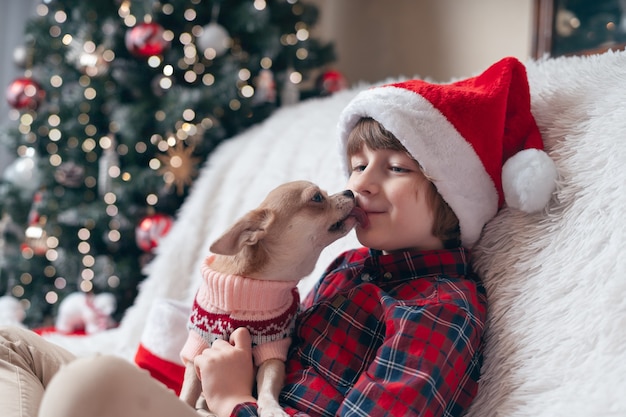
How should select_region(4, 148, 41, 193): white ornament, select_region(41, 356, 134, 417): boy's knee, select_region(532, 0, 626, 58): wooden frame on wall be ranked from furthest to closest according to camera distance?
select_region(4, 148, 41, 193): white ornament
select_region(532, 0, 626, 58): wooden frame on wall
select_region(41, 356, 134, 417): boy's knee

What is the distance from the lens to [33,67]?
99.0 inches

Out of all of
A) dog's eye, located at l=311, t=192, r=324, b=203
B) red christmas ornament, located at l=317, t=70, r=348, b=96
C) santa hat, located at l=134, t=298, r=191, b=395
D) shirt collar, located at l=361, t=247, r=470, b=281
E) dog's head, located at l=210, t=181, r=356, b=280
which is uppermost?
red christmas ornament, located at l=317, t=70, r=348, b=96

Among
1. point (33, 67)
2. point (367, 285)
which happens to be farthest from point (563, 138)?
point (33, 67)

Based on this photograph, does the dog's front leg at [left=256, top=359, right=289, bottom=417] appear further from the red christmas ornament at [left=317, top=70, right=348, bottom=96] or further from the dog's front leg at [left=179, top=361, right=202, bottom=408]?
the red christmas ornament at [left=317, top=70, right=348, bottom=96]

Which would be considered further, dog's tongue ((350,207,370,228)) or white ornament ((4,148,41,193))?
white ornament ((4,148,41,193))

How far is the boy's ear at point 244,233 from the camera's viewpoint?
1.02 meters

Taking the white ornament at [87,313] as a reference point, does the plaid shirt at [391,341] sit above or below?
above

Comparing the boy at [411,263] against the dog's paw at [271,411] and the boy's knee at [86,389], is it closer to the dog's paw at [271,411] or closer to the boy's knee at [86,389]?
the dog's paw at [271,411]

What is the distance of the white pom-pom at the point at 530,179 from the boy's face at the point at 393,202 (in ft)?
0.50

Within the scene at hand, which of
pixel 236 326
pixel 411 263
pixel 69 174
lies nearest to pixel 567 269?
pixel 411 263

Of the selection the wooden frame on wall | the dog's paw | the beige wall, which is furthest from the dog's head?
the beige wall

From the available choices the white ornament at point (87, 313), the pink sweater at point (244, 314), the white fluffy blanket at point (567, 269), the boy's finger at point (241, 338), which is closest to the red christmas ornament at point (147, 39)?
the white ornament at point (87, 313)

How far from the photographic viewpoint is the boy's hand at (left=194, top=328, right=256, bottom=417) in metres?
1.00

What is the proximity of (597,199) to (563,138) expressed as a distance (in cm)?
17
